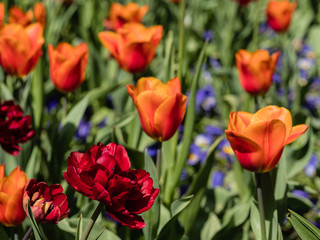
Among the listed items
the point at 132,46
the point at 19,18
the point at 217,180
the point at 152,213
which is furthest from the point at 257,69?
the point at 19,18

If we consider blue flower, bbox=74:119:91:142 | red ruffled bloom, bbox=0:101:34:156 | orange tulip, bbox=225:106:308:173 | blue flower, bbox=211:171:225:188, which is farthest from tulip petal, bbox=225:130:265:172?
blue flower, bbox=74:119:91:142

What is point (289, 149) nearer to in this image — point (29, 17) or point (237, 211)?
point (237, 211)

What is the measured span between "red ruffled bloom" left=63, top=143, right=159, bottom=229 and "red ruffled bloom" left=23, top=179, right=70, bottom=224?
0.06 m

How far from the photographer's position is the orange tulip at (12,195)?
81 centimetres

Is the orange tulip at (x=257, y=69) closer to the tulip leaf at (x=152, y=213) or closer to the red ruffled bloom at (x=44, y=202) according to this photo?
the tulip leaf at (x=152, y=213)

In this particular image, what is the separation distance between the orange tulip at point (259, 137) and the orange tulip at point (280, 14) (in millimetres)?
1599

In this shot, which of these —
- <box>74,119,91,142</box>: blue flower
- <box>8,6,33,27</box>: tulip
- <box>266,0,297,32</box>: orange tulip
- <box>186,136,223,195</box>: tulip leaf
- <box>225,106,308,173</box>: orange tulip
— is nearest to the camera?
<box>225,106,308,173</box>: orange tulip

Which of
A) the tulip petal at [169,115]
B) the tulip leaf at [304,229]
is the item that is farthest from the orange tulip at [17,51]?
the tulip leaf at [304,229]

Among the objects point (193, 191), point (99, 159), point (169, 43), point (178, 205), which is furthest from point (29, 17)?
point (99, 159)

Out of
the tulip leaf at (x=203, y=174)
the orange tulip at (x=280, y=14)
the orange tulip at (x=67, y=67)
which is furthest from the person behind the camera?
the orange tulip at (x=280, y=14)

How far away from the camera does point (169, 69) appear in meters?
1.44

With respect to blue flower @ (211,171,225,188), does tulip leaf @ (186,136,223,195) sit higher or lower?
higher

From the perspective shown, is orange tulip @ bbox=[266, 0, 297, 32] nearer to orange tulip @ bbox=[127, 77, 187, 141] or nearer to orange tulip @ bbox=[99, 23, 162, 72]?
orange tulip @ bbox=[99, 23, 162, 72]

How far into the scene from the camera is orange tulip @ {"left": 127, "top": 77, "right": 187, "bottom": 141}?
→ 0.98 m
